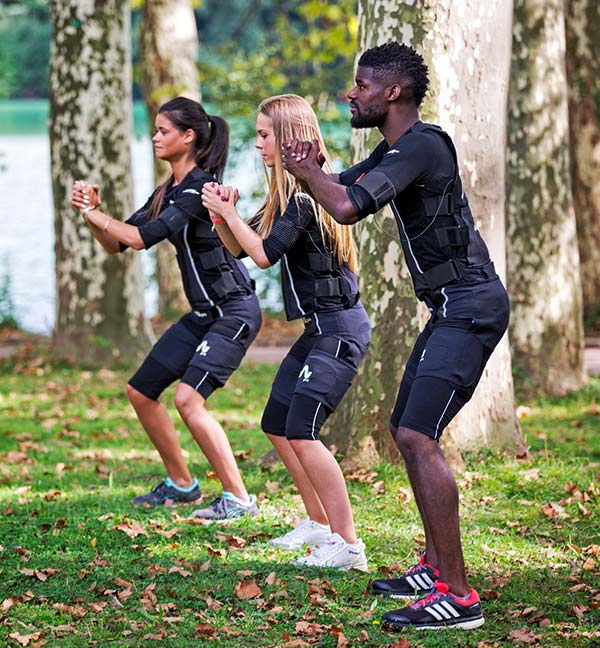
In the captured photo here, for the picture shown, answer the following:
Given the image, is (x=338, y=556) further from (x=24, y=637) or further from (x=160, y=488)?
(x=160, y=488)

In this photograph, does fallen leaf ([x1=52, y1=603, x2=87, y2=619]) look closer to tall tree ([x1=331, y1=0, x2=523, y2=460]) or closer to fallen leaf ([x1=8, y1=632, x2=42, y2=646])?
fallen leaf ([x1=8, y1=632, x2=42, y2=646])

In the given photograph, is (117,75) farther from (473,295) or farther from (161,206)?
(473,295)

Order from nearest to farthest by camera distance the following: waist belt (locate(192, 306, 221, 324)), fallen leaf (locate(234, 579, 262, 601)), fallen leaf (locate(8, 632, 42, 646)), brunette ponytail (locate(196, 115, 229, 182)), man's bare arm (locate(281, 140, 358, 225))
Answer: man's bare arm (locate(281, 140, 358, 225)), fallen leaf (locate(8, 632, 42, 646)), fallen leaf (locate(234, 579, 262, 601)), waist belt (locate(192, 306, 221, 324)), brunette ponytail (locate(196, 115, 229, 182))

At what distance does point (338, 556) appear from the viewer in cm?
561

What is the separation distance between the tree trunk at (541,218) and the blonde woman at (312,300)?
513cm

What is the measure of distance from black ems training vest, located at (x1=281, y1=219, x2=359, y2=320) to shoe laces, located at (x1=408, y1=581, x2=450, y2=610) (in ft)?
5.05

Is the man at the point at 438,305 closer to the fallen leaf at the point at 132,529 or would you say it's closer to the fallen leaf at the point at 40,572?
the fallen leaf at the point at 40,572

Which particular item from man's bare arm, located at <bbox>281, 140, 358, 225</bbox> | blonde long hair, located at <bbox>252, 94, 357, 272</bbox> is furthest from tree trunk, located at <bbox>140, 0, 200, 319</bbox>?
man's bare arm, located at <bbox>281, 140, 358, 225</bbox>

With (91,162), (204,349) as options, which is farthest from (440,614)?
(91,162)

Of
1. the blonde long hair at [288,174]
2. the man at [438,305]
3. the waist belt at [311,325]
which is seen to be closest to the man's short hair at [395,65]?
the man at [438,305]

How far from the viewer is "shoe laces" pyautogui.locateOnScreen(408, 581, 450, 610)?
487 centimetres

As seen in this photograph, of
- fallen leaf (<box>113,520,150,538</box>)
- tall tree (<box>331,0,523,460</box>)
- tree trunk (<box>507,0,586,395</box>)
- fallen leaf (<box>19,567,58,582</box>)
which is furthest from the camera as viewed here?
tree trunk (<box>507,0,586,395</box>)

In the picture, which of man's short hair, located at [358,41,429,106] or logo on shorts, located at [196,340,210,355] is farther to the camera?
logo on shorts, located at [196,340,210,355]

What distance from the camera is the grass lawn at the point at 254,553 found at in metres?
4.87
